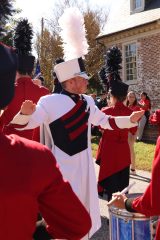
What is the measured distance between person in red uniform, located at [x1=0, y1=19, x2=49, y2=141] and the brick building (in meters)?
13.8

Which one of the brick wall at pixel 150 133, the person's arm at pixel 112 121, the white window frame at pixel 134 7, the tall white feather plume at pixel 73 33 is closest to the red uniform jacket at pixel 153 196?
the person's arm at pixel 112 121

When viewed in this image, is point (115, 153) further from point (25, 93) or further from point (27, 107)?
point (27, 107)

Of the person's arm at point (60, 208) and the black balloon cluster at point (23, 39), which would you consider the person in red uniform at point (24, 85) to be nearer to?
the black balloon cluster at point (23, 39)

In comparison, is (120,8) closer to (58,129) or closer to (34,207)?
(58,129)

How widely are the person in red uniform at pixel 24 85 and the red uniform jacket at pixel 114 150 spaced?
1167mm

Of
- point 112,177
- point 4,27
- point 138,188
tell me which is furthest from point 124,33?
point 4,27

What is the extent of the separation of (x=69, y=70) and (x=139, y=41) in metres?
16.1

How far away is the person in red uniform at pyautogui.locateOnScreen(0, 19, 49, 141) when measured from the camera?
15.1 feet

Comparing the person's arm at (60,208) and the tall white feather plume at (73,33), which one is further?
the tall white feather plume at (73,33)

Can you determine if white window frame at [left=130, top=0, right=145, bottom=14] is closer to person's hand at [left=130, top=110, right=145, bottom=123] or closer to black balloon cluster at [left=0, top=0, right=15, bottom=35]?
person's hand at [left=130, top=110, right=145, bottom=123]

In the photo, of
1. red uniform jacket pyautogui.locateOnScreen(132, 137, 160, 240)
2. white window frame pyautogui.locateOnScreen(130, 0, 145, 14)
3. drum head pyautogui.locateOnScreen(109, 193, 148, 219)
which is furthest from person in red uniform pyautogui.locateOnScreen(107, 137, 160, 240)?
white window frame pyautogui.locateOnScreen(130, 0, 145, 14)

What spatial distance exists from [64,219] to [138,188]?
5.82 metres

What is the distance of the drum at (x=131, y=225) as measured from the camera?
11.1 ft

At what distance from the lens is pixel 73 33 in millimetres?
4609
